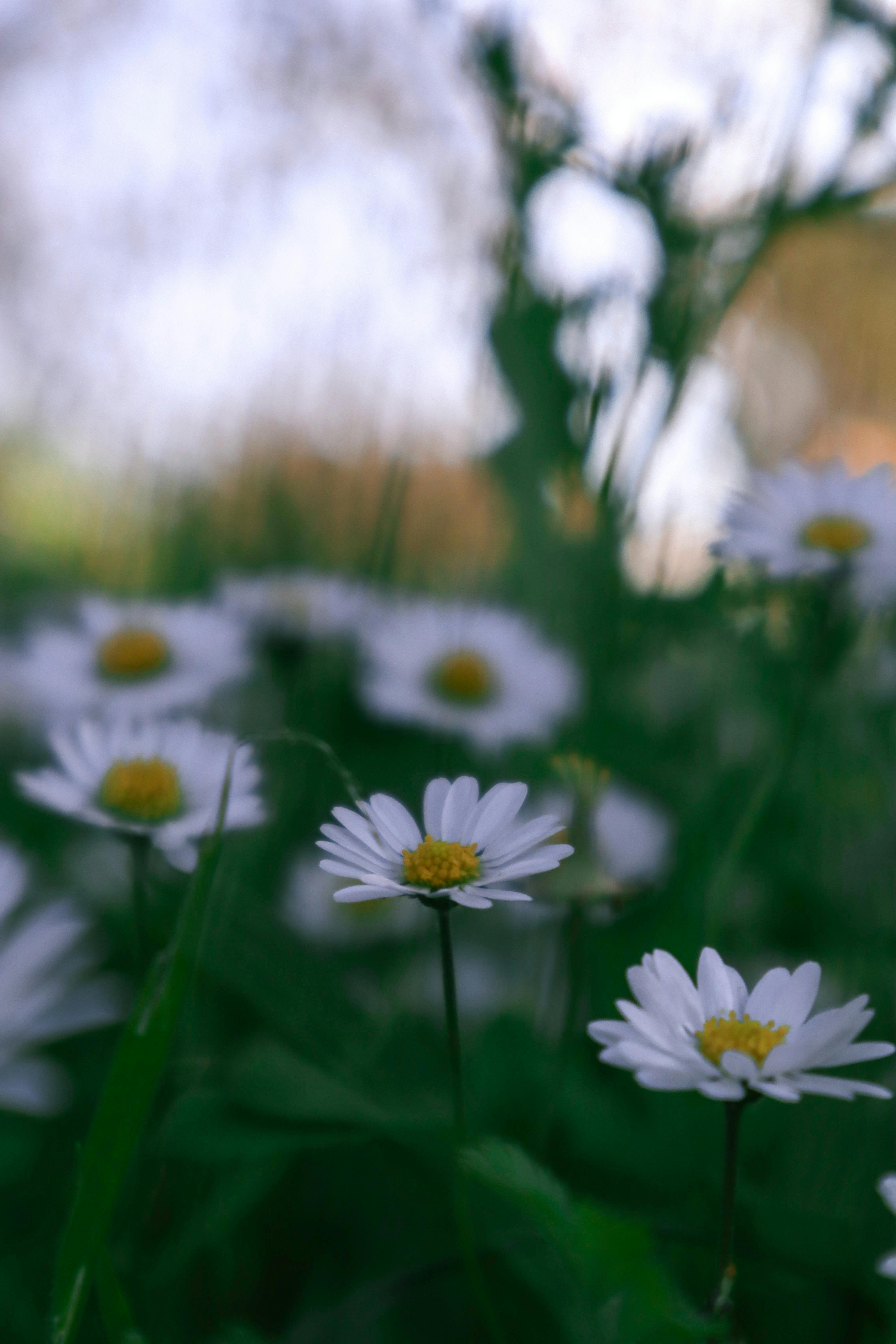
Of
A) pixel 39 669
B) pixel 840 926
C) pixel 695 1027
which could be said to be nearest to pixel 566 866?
pixel 695 1027

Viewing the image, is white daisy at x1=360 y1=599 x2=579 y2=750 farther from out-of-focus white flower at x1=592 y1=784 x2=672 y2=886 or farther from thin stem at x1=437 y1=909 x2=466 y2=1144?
thin stem at x1=437 y1=909 x2=466 y2=1144

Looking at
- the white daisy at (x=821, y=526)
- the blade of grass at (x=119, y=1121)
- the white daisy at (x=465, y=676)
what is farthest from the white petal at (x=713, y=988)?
the white daisy at (x=465, y=676)

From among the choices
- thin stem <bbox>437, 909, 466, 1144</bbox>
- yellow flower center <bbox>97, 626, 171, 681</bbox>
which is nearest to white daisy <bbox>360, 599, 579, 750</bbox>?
yellow flower center <bbox>97, 626, 171, 681</bbox>

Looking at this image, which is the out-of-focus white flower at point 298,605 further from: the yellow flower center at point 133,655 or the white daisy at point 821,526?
the white daisy at point 821,526

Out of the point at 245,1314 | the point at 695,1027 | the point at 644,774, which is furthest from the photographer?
the point at 644,774

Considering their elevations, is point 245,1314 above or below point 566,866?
below

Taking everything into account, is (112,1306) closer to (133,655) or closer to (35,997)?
(35,997)

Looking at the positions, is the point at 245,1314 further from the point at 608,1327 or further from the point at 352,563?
the point at 352,563
